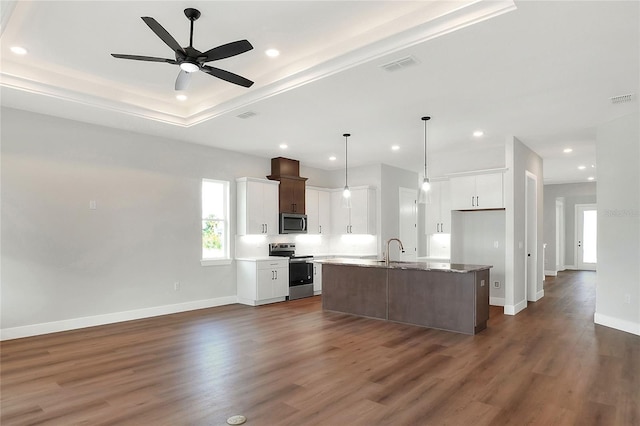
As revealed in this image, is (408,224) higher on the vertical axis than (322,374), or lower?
higher

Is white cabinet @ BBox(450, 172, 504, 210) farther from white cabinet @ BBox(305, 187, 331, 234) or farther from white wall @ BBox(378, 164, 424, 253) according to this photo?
white cabinet @ BBox(305, 187, 331, 234)

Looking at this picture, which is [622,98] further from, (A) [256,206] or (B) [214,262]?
(B) [214,262]

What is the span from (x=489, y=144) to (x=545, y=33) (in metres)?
4.05

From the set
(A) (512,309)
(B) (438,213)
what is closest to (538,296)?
(A) (512,309)

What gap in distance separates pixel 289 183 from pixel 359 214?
5.73 ft

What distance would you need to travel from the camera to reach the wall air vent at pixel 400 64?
11.8ft

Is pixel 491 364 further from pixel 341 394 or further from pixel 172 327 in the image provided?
pixel 172 327

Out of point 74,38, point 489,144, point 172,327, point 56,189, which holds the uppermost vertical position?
point 74,38

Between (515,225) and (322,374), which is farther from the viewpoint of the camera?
(515,225)

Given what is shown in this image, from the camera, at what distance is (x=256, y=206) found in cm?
752

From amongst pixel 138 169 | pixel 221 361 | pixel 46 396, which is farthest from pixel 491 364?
pixel 138 169

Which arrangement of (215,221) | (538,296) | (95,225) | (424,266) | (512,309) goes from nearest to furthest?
(424,266) → (95,225) → (512,309) → (215,221) → (538,296)

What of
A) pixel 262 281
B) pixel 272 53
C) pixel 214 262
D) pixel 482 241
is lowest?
pixel 262 281

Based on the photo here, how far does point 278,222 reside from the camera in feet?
26.3
